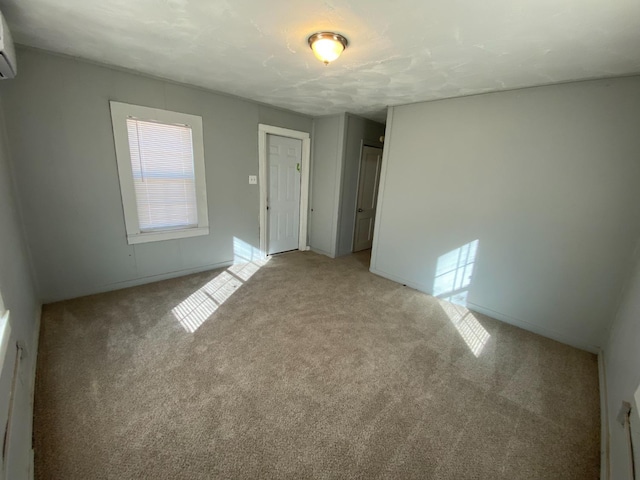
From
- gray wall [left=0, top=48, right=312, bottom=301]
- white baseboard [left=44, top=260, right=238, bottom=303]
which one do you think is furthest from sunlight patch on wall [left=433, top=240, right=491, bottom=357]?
gray wall [left=0, top=48, right=312, bottom=301]

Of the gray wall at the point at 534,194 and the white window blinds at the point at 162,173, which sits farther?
the white window blinds at the point at 162,173

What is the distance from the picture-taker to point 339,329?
8.56 ft

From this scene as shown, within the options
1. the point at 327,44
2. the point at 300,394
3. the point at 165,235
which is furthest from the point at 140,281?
the point at 327,44

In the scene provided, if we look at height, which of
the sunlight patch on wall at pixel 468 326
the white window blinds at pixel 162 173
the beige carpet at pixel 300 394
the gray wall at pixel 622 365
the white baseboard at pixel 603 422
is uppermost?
the white window blinds at pixel 162 173

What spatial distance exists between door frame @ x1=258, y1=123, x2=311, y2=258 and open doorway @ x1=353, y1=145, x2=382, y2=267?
0.92 meters

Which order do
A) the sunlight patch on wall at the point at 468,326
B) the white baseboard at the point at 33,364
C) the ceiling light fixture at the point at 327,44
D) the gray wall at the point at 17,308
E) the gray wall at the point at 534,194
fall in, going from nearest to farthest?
1. the gray wall at the point at 17,308
2. the white baseboard at the point at 33,364
3. the ceiling light fixture at the point at 327,44
4. the gray wall at the point at 534,194
5. the sunlight patch on wall at the point at 468,326

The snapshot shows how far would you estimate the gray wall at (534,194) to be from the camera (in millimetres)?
2236

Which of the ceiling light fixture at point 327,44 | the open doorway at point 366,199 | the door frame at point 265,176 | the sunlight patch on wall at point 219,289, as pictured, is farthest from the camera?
the open doorway at point 366,199

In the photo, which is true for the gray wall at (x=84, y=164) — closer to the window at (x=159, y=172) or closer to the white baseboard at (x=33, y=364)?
the window at (x=159, y=172)

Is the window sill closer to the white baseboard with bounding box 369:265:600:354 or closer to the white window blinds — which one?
the white window blinds

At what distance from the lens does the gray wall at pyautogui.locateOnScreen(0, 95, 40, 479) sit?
119 centimetres

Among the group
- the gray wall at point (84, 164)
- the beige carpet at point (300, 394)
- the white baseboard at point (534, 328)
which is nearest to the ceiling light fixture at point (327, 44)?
the gray wall at point (84, 164)

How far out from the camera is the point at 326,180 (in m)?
4.50

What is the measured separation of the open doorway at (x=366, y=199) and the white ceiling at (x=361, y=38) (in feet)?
6.33
